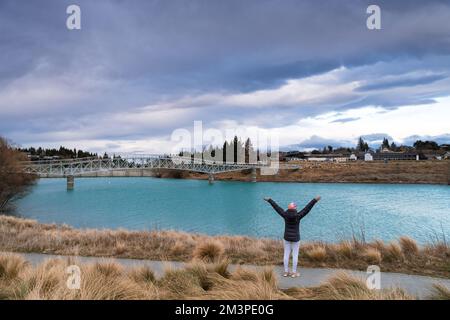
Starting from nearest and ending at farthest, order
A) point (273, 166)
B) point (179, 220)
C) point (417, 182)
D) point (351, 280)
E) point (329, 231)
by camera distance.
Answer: point (351, 280), point (329, 231), point (179, 220), point (417, 182), point (273, 166)

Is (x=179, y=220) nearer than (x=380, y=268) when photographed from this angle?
No

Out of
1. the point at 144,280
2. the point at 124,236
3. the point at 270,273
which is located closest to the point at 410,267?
the point at 270,273

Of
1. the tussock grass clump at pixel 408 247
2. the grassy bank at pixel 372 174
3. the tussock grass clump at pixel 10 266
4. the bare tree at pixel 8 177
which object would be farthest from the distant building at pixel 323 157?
the tussock grass clump at pixel 10 266

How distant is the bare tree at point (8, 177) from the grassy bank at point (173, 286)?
4096 cm

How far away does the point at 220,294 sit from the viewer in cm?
619

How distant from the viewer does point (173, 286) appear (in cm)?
724

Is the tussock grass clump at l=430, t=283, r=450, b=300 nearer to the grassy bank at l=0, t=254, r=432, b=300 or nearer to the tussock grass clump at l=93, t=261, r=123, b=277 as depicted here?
the grassy bank at l=0, t=254, r=432, b=300

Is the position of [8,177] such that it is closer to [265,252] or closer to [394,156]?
[265,252]

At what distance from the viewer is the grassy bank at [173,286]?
234 inches

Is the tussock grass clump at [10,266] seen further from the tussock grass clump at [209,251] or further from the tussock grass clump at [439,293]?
the tussock grass clump at [439,293]
